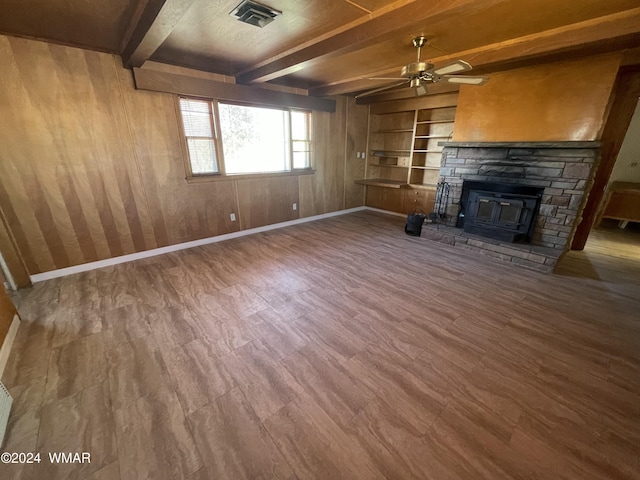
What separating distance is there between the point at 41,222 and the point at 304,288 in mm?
3071

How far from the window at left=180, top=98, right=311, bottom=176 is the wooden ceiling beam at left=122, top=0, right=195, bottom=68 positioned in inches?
36.4

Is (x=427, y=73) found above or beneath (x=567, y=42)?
beneath

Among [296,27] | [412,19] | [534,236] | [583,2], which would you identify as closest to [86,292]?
[296,27]

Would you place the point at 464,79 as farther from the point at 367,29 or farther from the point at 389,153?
the point at 389,153

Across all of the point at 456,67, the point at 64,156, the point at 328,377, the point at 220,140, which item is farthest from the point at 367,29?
the point at 64,156

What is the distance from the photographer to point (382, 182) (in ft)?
18.9

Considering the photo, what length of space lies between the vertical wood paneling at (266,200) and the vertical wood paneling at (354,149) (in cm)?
149

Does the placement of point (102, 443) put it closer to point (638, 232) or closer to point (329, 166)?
point (329, 166)

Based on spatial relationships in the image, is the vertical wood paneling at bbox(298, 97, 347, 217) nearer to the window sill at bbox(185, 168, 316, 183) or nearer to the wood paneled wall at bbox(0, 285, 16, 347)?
the window sill at bbox(185, 168, 316, 183)

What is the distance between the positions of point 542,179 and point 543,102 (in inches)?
37.7

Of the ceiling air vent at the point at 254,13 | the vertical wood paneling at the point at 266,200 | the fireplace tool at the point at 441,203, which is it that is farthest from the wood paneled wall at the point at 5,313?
the fireplace tool at the point at 441,203

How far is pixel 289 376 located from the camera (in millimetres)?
1687

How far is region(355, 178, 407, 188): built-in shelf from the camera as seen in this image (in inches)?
214

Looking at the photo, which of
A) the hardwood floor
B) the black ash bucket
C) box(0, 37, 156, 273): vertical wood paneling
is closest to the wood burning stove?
the black ash bucket
